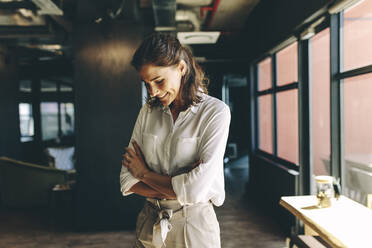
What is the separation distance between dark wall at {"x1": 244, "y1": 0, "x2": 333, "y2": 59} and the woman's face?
2058mm

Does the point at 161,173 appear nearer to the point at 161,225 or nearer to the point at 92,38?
the point at 161,225

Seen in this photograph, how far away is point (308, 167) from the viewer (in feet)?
11.5

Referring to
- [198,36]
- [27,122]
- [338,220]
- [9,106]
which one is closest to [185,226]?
[338,220]

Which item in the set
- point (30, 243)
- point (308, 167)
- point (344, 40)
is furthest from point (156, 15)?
point (30, 243)

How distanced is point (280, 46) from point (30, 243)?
4.23m

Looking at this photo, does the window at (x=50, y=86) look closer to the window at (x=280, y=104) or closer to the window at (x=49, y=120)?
the window at (x=49, y=120)

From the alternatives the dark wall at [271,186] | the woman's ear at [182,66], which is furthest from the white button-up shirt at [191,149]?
the dark wall at [271,186]

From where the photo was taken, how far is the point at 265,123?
215 inches

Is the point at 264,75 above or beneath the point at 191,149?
above

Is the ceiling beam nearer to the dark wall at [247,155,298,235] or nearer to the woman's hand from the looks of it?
the woman's hand

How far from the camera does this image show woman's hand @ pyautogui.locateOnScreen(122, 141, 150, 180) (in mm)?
1278

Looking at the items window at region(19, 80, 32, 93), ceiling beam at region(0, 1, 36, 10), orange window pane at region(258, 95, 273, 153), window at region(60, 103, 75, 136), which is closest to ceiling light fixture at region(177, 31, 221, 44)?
orange window pane at region(258, 95, 273, 153)

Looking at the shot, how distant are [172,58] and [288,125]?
352 cm

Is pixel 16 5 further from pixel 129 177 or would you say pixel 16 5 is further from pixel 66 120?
pixel 66 120
